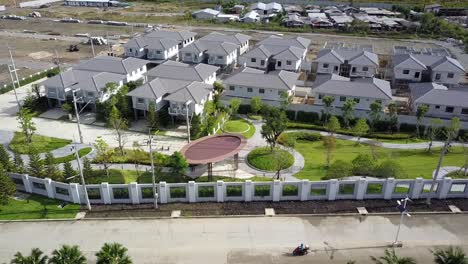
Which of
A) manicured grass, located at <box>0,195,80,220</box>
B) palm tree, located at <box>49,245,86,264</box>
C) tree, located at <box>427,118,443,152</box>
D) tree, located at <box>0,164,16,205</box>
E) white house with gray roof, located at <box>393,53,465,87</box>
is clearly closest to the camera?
palm tree, located at <box>49,245,86,264</box>

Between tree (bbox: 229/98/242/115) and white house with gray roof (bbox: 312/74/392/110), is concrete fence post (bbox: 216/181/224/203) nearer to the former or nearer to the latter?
tree (bbox: 229/98/242/115)

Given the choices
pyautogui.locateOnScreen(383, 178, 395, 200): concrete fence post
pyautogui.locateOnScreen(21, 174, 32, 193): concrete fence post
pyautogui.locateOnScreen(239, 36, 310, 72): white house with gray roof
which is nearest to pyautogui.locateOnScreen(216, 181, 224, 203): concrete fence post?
pyautogui.locateOnScreen(383, 178, 395, 200): concrete fence post

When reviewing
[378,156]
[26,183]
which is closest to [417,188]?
[378,156]

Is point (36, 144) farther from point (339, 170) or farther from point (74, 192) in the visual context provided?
point (339, 170)

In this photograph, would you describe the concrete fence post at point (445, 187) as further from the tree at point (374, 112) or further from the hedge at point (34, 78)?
the hedge at point (34, 78)

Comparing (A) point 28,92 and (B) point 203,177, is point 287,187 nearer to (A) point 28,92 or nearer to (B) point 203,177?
(B) point 203,177

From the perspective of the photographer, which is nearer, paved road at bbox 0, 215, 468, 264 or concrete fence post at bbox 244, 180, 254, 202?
paved road at bbox 0, 215, 468, 264

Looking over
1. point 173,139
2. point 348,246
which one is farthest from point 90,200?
point 348,246
